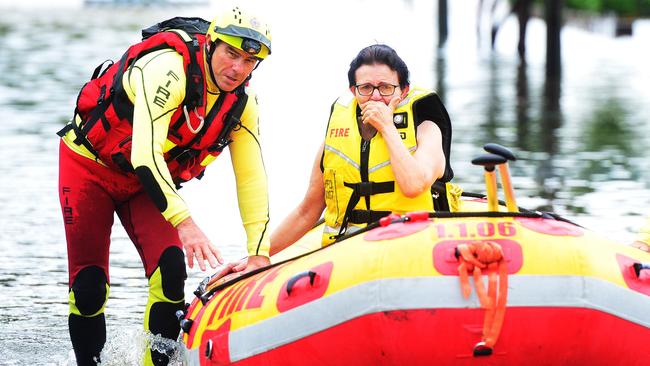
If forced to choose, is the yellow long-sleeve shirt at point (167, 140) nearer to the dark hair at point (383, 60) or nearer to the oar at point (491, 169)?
the dark hair at point (383, 60)

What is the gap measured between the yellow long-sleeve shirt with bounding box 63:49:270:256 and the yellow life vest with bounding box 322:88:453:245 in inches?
13.1

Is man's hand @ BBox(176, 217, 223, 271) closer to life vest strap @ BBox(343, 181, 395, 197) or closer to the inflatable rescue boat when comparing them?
the inflatable rescue boat

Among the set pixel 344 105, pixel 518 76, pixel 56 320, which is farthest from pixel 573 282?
pixel 518 76

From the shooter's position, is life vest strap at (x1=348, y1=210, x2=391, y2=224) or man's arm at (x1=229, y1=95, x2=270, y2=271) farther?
man's arm at (x1=229, y1=95, x2=270, y2=271)

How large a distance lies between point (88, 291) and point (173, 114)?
0.84 meters

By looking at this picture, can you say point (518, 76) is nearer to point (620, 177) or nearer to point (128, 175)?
point (620, 177)

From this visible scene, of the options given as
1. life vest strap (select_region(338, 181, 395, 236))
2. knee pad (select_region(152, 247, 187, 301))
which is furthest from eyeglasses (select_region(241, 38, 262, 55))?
knee pad (select_region(152, 247, 187, 301))

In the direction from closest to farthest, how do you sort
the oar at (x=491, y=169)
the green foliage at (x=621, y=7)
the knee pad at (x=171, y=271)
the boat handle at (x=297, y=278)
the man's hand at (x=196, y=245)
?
the oar at (x=491, y=169), the boat handle at (x=297, y=278), the man's hand at (x=196, y=245), the knee pad at (x=171, y=271), the green foliage at (x=621, y=7)

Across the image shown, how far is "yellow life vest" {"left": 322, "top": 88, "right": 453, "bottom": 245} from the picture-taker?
18.7 ft

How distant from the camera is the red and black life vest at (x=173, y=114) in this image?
5.79m

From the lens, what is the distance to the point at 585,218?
10.4 meters

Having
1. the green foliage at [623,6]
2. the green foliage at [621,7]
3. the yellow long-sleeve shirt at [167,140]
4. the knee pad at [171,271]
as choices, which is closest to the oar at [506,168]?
the yellow long-sleeve shirt at [167,140]

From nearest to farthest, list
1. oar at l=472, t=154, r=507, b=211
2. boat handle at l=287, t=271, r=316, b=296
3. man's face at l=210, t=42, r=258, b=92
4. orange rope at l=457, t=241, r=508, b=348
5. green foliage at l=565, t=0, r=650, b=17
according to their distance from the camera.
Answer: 1. orange rope at l=457, t=241, r=508, b=348
2. oar at l=472, t=154, r=507, b=211
3. boat handle at l=287, t=271, r=316, b=296
4. man's face at l=210, t=42, r=258, b=92
5. green foliage at l=565, t=0, r=650, b=17

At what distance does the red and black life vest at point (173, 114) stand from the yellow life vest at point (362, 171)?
16.9 inches
